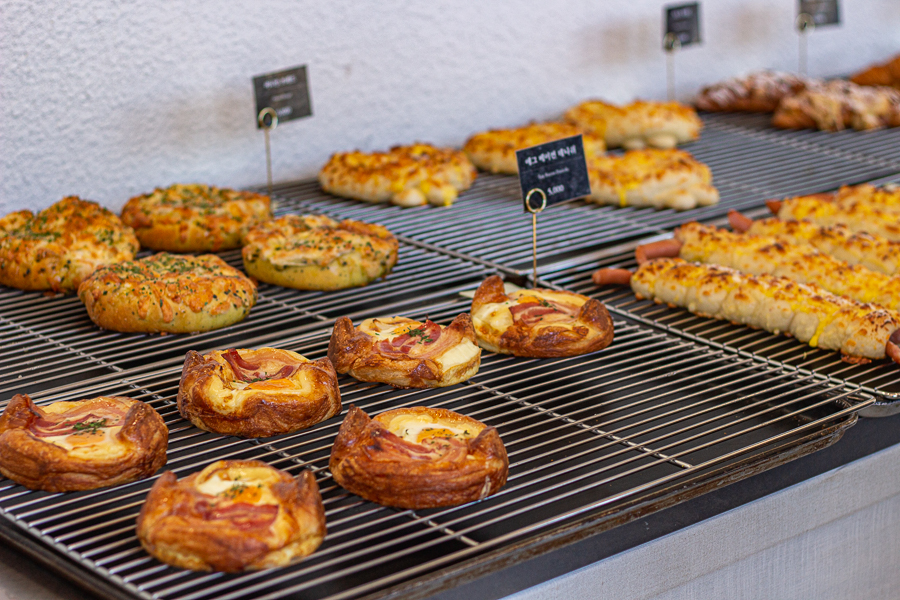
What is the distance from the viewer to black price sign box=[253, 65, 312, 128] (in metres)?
5.20

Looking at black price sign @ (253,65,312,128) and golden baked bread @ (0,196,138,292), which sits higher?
black price sign @ (253,65,312,128)

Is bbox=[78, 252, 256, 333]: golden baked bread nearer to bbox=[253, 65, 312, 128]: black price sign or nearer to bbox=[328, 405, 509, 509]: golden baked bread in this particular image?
bbox=[328, 405, 509, 509]: golden baked bread

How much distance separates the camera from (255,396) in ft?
9.71

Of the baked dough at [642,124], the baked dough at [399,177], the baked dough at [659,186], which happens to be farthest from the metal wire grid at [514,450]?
the baked dough at [642,124]

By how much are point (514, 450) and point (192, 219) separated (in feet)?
8.03

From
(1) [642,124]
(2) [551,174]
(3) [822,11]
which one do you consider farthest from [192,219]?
(3) [822,11]

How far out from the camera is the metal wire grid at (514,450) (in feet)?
7.79

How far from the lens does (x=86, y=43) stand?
5078 mm

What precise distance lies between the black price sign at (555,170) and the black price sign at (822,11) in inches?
160

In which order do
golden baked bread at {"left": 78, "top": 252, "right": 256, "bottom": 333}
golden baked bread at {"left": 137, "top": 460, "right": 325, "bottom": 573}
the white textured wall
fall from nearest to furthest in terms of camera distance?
1. golden baked bread at {"left": 137, "top": 460, "right": 325, "bottom": 573}
2. golden baked bread at {"left": 78, "top": 252, "right": 256, "bottom": 333}
3. the white textured wall

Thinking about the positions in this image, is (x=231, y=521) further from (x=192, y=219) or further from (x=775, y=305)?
(x=192, y=219)

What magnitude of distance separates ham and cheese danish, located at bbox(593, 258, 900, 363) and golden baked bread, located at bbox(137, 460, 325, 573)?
194 cm

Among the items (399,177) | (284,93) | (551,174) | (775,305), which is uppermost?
(284,93)

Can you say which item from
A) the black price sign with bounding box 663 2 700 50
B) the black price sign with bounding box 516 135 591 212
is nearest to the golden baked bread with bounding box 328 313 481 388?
the black price sign with bounding box 516 135 591 212
